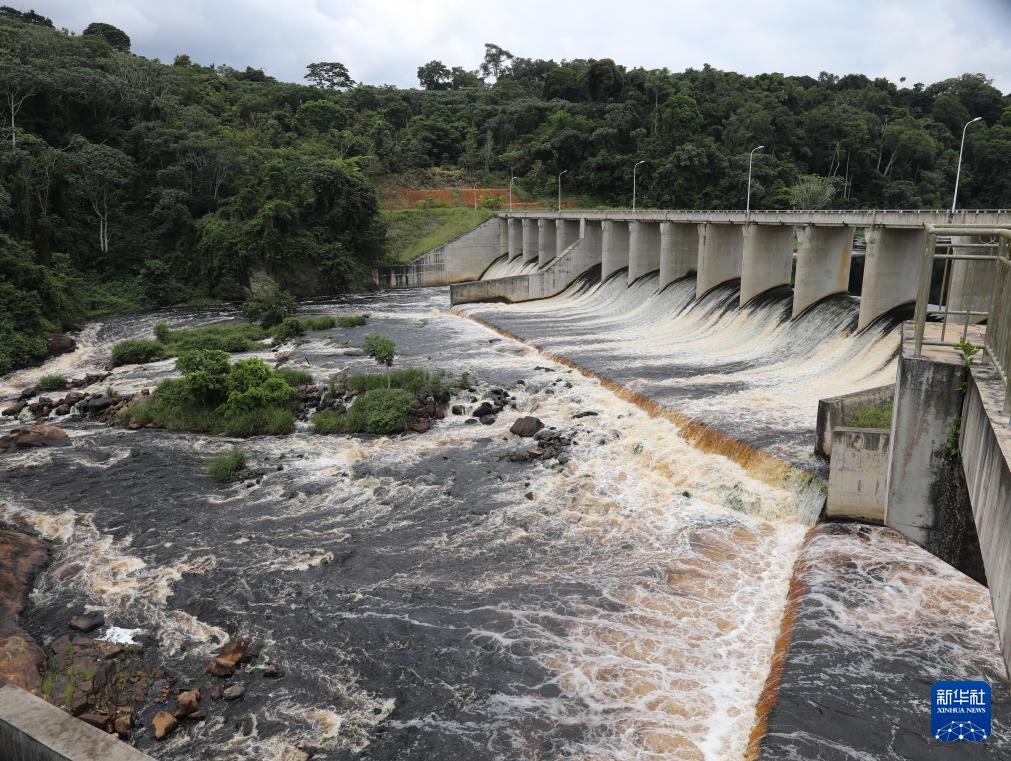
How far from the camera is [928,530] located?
42.7 feet

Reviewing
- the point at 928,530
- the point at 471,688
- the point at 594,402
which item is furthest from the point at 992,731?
the point at 594,402

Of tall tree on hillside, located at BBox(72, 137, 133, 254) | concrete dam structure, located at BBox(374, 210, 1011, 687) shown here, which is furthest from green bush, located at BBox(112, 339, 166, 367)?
tall tree on hillside, located at BBox(72, 137, 133, 254)

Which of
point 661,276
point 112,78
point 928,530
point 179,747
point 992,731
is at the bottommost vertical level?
point 179,747

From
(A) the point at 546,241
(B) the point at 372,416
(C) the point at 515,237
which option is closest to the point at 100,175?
(A) the point at 546,241

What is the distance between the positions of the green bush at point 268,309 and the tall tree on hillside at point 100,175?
1317 centimetres

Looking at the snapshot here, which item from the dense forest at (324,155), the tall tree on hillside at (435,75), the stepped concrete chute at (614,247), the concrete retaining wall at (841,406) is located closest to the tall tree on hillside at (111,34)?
the dense forest at (324,155)

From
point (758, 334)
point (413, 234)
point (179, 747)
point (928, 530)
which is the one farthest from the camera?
point (413, 234)

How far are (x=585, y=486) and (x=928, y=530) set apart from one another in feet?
24.3

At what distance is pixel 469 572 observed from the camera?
1459 cm

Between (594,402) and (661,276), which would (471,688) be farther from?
(661,276)

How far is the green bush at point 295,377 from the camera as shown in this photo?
27.1m

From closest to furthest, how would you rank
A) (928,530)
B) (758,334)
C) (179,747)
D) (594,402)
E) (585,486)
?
(179,747) → (928,530) → (585,486) → (594,402) → (758,334)

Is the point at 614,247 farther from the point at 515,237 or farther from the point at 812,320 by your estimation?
the point at 812,320

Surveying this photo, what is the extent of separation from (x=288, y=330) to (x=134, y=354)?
7344 millimetres
